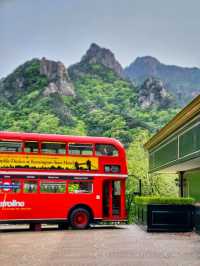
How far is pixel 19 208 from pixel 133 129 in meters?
59.7

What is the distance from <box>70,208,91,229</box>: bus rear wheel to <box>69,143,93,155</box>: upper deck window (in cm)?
241

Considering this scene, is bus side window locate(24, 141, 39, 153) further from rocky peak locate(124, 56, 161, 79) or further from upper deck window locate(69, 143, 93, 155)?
rocky peak locate(124, 56, 161, 79)

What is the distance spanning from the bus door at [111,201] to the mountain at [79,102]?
169 ft

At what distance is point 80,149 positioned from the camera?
22.8m

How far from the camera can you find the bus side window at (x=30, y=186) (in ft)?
71.9

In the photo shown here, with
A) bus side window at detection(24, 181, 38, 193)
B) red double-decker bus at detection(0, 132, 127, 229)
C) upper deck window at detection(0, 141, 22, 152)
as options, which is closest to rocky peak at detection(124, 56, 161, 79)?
red double-decker bus at detection(0, 132, 127, 229)

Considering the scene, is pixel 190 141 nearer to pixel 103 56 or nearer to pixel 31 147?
pixel 31 147

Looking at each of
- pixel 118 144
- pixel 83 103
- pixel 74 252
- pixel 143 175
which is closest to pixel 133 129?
pixel 83 103

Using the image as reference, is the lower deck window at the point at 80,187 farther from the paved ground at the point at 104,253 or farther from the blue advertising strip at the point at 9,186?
the paved ground at the point at 104,253

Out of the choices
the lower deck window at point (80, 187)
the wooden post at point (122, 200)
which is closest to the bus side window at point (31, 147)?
the lower deck window at point (80, 187)

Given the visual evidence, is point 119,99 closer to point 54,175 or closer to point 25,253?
point 54,175

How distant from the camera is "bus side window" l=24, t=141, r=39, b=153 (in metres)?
21.7

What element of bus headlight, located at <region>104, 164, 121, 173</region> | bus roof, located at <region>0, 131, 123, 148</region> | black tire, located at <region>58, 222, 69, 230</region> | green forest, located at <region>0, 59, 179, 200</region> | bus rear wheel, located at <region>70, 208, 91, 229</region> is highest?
green forest, located at <region>0, 59, 179, 200</region>

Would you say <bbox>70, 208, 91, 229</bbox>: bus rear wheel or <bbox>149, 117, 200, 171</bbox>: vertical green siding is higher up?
<bbox>149, 117, 200, 171</bbox>: vertical green siding
